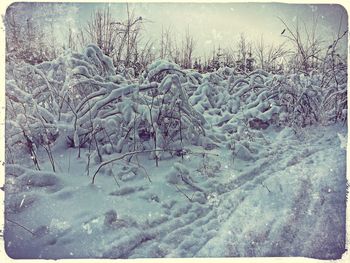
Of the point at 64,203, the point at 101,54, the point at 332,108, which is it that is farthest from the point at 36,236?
the point at 332,108

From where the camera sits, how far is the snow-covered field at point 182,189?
2062 mm

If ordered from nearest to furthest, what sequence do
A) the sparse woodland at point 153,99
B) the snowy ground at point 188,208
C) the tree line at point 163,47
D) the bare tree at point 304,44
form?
the snowy ground at point 188,208, the sparse woodland at point 153,99, the tree line at point 163,47, the bare tree at point 304,44

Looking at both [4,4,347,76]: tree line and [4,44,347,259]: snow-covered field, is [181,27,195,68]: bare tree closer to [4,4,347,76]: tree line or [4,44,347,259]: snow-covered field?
[4,4,347,76]: tree line

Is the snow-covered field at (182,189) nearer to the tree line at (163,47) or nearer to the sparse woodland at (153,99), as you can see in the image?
the sparse woodland at (153,99)

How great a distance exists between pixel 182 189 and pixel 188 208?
113mm

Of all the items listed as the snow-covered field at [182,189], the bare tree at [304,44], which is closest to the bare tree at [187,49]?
the snow-covered field at [182,189]

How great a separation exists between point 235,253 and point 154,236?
0.40 metres

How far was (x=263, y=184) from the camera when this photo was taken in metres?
2.34

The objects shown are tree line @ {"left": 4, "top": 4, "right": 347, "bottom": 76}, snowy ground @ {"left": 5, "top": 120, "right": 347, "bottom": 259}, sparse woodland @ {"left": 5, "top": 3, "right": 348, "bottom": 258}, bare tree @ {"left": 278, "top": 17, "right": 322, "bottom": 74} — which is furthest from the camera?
bare tree @ {"left": 278, "top": 17, "right": 322, "bottom": 74}

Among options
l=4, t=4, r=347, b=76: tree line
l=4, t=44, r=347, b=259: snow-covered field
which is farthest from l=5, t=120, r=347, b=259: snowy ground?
l=4, t=4, r=347, b=76: tree line

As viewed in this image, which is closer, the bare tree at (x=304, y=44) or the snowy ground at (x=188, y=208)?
the snowy ground at (x=188, y=208)

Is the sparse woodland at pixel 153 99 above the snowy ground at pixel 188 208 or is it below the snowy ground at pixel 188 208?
above

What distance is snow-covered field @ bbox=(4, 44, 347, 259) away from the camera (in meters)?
2.06

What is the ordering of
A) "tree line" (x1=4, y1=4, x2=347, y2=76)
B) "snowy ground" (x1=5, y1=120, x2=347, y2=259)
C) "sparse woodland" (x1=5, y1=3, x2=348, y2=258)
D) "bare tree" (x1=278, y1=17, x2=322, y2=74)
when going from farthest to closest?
"bare tree" (x1=278, y1=17, x2=322, y2=74) → "tree line" (x1=4, y1=4, x2=347, y2=76) → "sparse woodland" (x1=5, y1=3, x2=348, y2=258) → "snowy ground" (x1=5, y1=120, x2=347, y2=259)
